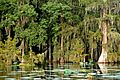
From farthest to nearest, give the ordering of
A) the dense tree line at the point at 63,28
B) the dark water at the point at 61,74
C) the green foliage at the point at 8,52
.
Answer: the dense tree line at the point at 63,28
the green foliage at the point at 8,52
the dark water at the point at 61,74

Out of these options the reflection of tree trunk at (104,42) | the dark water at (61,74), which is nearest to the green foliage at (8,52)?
the dark water at (61,74)

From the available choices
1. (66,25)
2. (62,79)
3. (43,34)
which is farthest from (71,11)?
(62,79)

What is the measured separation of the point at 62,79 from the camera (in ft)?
67.6

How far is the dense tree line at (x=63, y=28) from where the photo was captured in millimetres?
39750

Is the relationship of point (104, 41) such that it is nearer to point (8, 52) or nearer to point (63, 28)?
point (63, 28)

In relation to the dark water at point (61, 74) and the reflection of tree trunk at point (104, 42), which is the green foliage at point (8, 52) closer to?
the dark water at point (61, 74)

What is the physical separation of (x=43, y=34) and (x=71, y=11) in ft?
14.2

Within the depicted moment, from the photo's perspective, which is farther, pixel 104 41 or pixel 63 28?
pixel 63 28

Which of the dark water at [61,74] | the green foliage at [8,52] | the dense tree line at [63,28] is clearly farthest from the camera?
the dense tree line at [63,28]

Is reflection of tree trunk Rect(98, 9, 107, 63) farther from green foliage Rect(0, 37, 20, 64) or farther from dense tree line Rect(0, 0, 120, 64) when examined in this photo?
green foliage Rect(0, 37, 20, 64)

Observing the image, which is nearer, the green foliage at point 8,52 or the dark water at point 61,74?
the dark water at point 61,74

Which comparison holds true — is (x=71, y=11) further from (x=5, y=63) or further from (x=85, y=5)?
(x=5, y=63)

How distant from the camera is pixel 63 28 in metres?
42.1

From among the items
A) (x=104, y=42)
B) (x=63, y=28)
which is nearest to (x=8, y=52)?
(x=63, y=28)
